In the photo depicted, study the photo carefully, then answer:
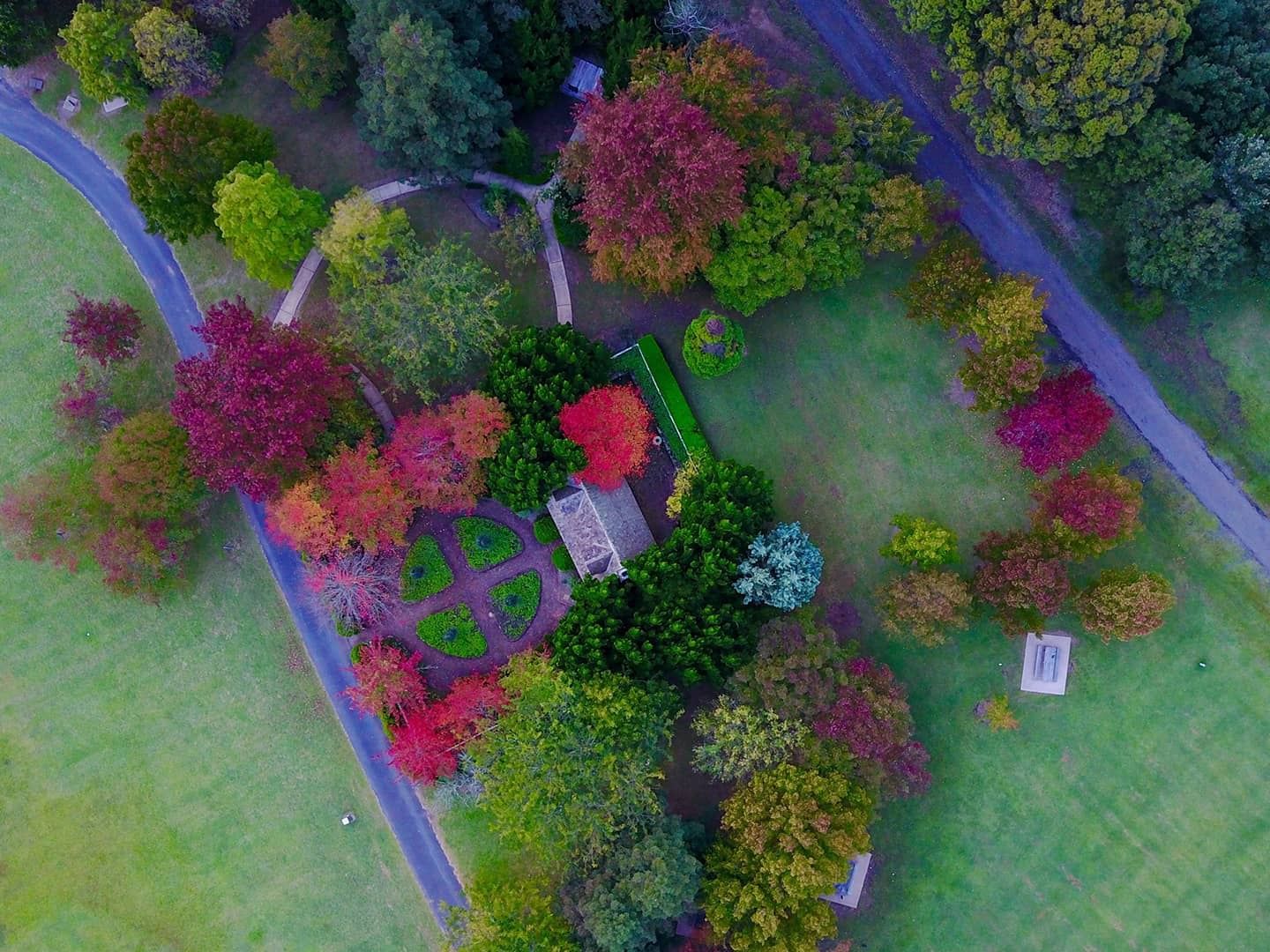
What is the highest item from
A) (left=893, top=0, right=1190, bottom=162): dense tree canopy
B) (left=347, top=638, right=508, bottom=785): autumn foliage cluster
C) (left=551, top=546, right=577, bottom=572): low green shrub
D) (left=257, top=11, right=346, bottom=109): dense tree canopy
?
(left=257, top=11, right=346, bottom=109): dense tree canopy

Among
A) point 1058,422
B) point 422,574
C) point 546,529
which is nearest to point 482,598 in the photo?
point 422,574

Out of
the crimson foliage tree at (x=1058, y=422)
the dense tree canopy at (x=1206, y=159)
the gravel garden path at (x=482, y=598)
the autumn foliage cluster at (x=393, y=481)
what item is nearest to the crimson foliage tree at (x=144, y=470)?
the autumn foliage cluster at (x=393, y=481)

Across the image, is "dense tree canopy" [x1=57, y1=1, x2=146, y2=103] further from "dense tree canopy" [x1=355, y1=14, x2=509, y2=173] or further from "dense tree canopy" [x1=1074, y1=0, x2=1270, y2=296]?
"dense tree canopy" [x1=1074, y1=0, x2=1270, y2=296]

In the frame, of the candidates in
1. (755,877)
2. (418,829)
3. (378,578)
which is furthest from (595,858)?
(378,578)

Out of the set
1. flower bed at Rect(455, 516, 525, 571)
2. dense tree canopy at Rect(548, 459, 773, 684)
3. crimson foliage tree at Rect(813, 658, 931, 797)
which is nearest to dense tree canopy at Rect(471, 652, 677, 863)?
dense tree canopy at Rect(548, 459, 773, 684)

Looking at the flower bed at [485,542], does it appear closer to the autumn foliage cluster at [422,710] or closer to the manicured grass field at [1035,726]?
the autumn foliage cluster at [422,710]

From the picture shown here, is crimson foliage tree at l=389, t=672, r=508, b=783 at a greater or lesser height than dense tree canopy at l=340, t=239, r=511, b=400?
lesser
